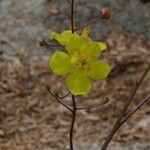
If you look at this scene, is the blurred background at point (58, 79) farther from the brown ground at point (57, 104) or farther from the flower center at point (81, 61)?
the flower center at point (81, 61)

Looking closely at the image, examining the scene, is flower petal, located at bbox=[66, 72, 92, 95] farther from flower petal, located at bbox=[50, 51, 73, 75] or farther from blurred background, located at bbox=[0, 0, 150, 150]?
blurred background, located at bbox=[0, 0, 150, 150]

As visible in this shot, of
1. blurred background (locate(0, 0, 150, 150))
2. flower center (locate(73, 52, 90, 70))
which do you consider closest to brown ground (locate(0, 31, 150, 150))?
blurred background (locate(0, 0, 150, 150))

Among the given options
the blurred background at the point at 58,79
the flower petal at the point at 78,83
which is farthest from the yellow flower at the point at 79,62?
the blurred background at the point at 58,79

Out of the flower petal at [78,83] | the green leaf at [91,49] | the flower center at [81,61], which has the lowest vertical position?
the flower petal at [78,83]

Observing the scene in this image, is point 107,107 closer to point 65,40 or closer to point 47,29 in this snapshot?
point 47,29

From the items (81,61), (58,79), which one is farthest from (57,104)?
(81,61)

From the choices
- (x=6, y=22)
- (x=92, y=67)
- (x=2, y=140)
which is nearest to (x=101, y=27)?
(x=6, y=22)
